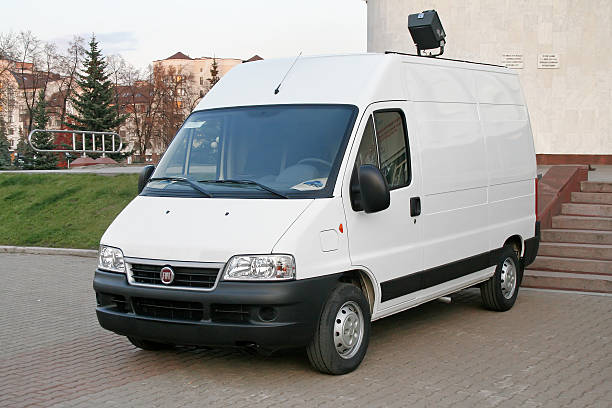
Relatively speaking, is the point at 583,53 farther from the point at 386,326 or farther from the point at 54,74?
the point at 54,74

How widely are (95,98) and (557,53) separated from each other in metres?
40.9

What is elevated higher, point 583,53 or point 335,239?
point 583,53

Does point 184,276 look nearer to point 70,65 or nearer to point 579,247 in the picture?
point 579,247

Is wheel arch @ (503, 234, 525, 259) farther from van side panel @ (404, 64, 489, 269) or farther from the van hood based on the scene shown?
the van hood

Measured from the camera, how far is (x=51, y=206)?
1745 centimetres

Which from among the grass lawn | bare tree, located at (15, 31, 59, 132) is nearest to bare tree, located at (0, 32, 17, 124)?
bare tree, located at (15, 31, 59, 132)

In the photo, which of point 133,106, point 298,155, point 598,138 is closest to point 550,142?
point 598,138

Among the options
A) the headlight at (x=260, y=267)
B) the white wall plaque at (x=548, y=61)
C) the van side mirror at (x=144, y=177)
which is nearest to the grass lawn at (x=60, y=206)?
the van side mirror at (x=144, y=177)

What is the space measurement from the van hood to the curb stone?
782cm

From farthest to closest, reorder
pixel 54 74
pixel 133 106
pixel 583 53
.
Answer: pixel 133 106 < pixel 54 74 < pixel 583 53

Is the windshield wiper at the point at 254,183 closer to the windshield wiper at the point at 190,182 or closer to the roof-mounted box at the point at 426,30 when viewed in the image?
the windshield wiper at the point at 190,182

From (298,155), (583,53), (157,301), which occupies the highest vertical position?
(583,53)

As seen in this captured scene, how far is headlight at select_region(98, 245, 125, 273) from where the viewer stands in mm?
6323

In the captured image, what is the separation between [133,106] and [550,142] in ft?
201
